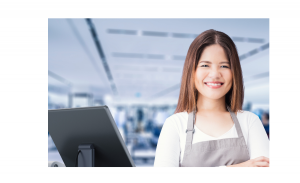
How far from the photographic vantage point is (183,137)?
1.22m

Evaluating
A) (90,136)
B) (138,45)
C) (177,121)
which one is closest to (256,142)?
(177,121)

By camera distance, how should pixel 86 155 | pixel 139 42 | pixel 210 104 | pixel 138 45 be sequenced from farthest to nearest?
pixel 138 45 < pixel 139 42 < pixel 210 104 < pixel 86 155

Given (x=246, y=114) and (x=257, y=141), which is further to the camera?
(x=246, y=114)

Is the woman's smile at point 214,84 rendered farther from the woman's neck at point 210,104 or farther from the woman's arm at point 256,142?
the woman's arm at point 256,142

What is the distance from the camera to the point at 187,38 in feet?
14.3

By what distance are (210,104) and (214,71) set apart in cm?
25

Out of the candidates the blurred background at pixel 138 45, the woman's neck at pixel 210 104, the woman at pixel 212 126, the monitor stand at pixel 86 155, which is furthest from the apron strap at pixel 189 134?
the blurred background at pixel 138 45

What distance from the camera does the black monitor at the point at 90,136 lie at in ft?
3.52

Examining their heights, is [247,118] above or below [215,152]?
above

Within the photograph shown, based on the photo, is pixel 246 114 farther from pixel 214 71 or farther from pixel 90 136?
pixel 90 136

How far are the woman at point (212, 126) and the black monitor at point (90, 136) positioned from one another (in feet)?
0.71
